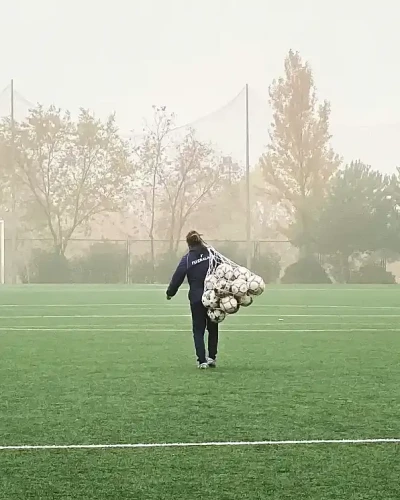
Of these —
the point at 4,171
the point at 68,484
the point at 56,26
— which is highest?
the point at 56,26

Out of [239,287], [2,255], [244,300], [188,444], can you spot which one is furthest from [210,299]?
[2,255]

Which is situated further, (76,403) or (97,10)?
(97,10)

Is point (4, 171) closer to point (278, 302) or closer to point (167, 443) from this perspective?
point (278, 302)

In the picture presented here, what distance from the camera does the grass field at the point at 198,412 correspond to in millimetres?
5836

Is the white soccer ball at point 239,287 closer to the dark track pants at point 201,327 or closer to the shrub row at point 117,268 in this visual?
the dark track pants at point 201,327

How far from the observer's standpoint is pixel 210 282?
37.2 ft

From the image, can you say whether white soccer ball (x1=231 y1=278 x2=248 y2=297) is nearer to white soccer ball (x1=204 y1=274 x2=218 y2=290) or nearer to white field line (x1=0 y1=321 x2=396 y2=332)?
white soccer ball (x1=204 y1=274 x2=218 y2=290)

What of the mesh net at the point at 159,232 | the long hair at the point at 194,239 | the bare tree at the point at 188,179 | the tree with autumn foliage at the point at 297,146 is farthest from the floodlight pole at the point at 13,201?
the long hair at the point at 194,239

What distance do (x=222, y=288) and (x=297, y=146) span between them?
47318 millimetres

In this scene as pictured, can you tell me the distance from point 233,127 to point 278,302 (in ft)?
101

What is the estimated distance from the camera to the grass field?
19.1 feet

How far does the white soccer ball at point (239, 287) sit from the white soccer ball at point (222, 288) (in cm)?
8

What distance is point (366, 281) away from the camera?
48.9 meters

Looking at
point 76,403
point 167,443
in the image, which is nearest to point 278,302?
point 76,403
